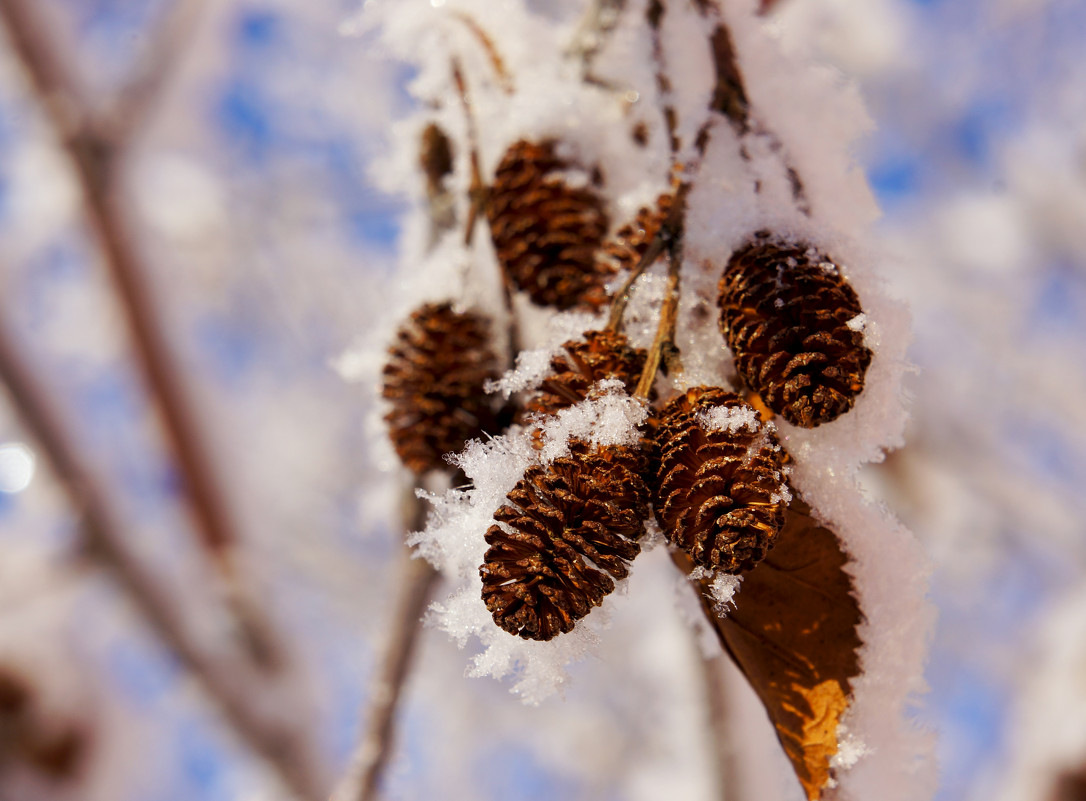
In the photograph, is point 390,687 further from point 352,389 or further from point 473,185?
point 352,389

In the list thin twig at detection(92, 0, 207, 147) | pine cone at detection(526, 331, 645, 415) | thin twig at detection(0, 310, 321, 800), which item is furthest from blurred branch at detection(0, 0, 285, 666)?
pine cone at detection(526, 331, 645, 415)

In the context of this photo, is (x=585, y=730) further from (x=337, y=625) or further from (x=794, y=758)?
(x=794, y=758)

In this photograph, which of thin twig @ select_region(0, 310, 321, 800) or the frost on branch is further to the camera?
thin twig @ select_region(0, 310, 321, 800)

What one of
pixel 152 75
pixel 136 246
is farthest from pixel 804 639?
pixel 152 75

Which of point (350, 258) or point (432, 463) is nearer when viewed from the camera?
point (432, 463)

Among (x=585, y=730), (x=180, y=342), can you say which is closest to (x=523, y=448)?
(x=180, y=342)

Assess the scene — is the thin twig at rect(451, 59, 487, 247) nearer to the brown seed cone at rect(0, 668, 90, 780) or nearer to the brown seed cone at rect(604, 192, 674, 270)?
the brown seed cone at rect(604, 192, 674, 270)

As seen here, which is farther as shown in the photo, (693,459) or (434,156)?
(434,156)
